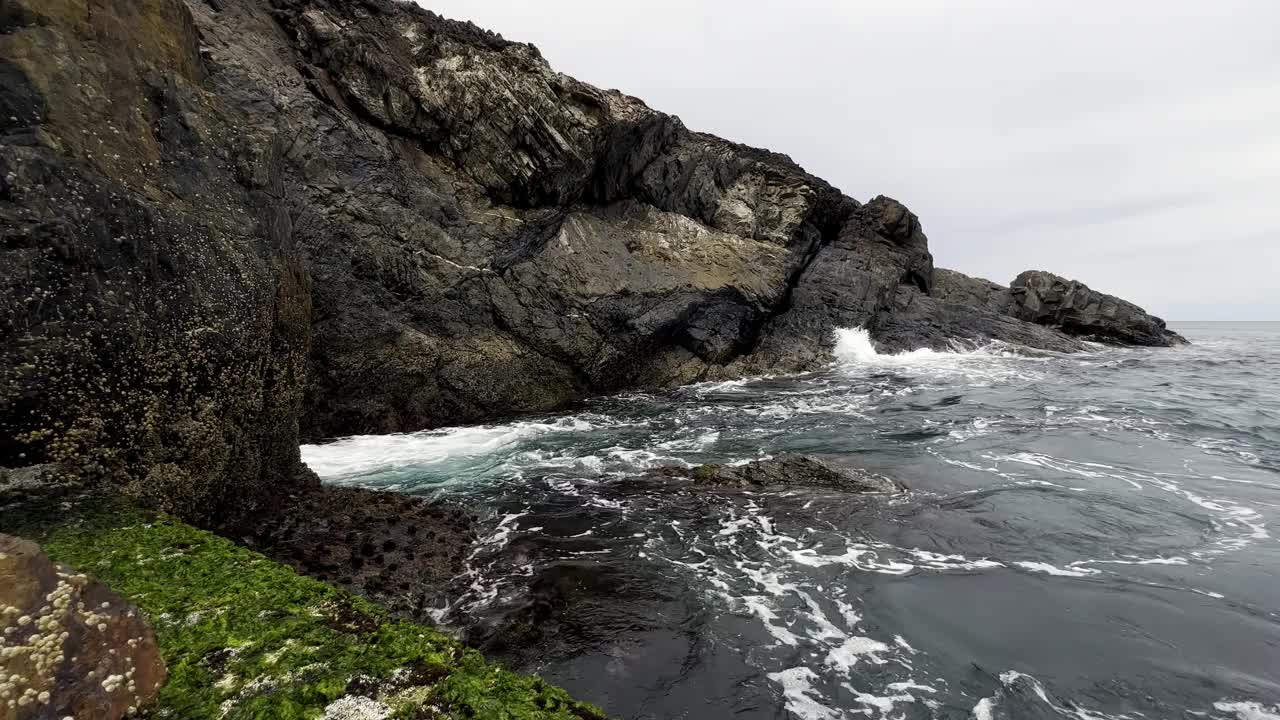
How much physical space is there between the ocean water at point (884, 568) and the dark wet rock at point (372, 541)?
1.78 ft

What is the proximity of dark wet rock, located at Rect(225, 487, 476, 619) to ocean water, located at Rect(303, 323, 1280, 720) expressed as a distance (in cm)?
54

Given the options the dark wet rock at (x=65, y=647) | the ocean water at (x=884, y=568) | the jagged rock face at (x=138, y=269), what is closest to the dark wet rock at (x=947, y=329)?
the ocean water at (x=884, y=568)

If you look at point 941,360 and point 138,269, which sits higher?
point 138,269

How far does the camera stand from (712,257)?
28.9 metres

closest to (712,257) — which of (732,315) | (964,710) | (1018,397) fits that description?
(732,315)

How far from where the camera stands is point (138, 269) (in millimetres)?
7266

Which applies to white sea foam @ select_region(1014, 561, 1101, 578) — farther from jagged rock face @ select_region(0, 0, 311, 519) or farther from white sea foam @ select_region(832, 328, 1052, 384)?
white sea foam @ select_region(832, 328, 1052, 384)

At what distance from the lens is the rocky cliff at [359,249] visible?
21.8 ft

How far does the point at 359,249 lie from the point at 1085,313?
50.0 meters

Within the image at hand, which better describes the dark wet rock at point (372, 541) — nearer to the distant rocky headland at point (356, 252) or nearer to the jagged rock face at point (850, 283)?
the distant rocky headland at point (356, 252)

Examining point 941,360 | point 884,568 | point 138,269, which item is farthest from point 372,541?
point 941,360

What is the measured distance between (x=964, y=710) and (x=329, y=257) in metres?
18.7

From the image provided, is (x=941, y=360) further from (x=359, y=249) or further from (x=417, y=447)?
(x=359, y=249)

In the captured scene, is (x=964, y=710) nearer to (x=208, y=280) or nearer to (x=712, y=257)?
(x=208, y=280)
